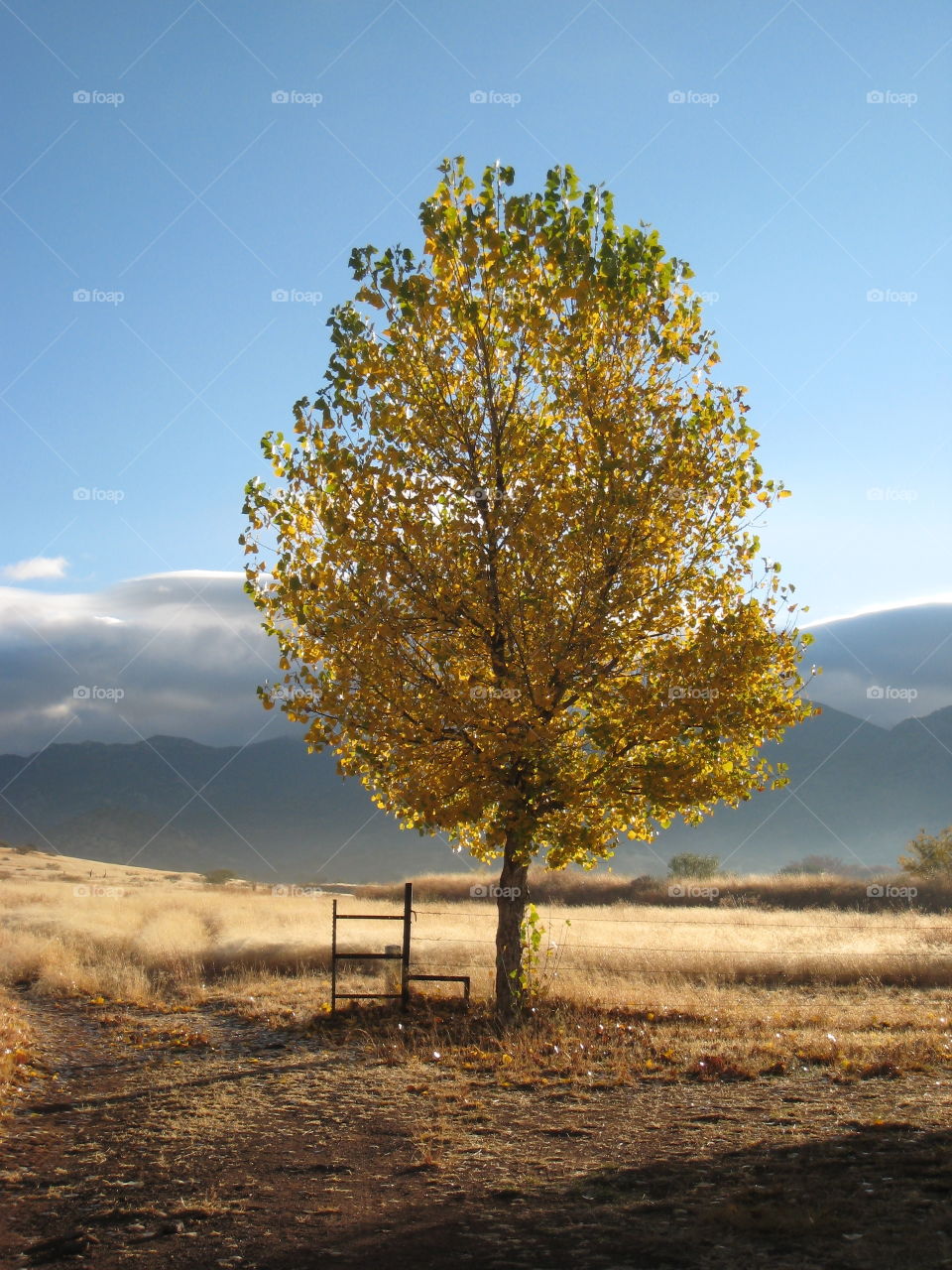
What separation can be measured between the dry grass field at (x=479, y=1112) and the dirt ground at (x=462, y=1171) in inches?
1.3

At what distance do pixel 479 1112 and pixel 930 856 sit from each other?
43573 mm

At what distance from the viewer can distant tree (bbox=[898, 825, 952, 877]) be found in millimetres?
46197

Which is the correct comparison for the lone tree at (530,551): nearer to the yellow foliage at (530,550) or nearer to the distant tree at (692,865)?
the yellow foliage at (530,550)

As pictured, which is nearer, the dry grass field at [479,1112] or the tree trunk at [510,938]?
the dry grass field at [479,1112]

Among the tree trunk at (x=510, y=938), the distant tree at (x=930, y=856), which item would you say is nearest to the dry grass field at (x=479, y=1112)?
the tree trunk at (x=510, y=938)

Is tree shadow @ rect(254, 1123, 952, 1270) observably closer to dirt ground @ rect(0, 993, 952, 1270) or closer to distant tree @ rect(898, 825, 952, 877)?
dirt ground @ rect(0, 993, 952, 1270)

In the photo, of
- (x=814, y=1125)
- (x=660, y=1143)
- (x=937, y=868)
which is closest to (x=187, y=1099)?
(x=660, y=1143)

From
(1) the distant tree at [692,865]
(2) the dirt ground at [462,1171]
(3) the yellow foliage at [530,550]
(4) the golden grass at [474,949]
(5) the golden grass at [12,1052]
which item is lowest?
(1) the distant tree at [692,865]

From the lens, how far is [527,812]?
14.4m

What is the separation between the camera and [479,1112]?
10.2 m

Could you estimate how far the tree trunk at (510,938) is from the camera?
14922 mm

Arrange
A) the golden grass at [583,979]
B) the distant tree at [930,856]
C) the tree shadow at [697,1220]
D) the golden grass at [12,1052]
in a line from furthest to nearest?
the distant tree at [930,856] → the golden grass at [583,979] → the golden grass at [12,1052] → the tree shadow at [697,1220]

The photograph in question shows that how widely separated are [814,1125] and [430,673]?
7.30 m

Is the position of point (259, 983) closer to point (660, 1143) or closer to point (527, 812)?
point (527, 812)
